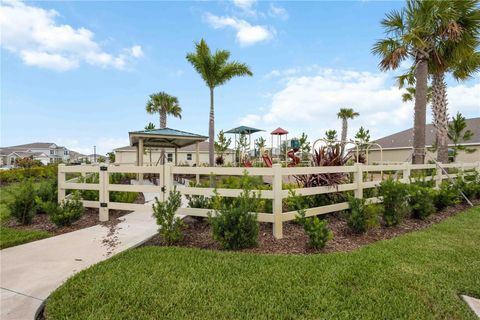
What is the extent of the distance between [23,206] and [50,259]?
2652 millimetres

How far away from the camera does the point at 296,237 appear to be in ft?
13.5

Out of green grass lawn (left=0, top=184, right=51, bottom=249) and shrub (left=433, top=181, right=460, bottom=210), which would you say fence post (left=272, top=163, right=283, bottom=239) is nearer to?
green grass lawn (left=0, top=184, right=51, bottom=249)

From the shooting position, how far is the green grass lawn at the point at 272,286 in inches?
85.8

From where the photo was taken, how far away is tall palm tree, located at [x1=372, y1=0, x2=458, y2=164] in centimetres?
815

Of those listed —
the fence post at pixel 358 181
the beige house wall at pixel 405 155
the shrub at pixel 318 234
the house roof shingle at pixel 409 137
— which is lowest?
the shrub at pixel 318 234

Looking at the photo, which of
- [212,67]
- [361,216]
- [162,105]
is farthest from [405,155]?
[162,105]

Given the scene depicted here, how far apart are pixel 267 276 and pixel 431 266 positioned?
2.05 metres

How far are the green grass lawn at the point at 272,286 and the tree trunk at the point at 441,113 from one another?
37.6 feet

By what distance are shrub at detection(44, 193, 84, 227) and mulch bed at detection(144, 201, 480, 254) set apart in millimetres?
2001

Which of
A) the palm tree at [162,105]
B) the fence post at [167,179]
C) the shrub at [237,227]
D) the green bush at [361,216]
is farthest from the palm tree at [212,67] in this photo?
the shrub at [237,227]

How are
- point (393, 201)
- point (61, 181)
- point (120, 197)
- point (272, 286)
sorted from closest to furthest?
point (272, 286) → point (393, 201) → point (61, 181) → point (120, 197)

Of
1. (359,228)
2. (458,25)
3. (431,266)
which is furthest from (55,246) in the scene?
(458,25)

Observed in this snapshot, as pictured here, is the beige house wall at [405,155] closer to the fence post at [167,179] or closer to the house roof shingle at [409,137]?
the house roof shingle at [409,137]

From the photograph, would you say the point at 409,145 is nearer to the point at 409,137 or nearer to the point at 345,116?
the point at 409,137
